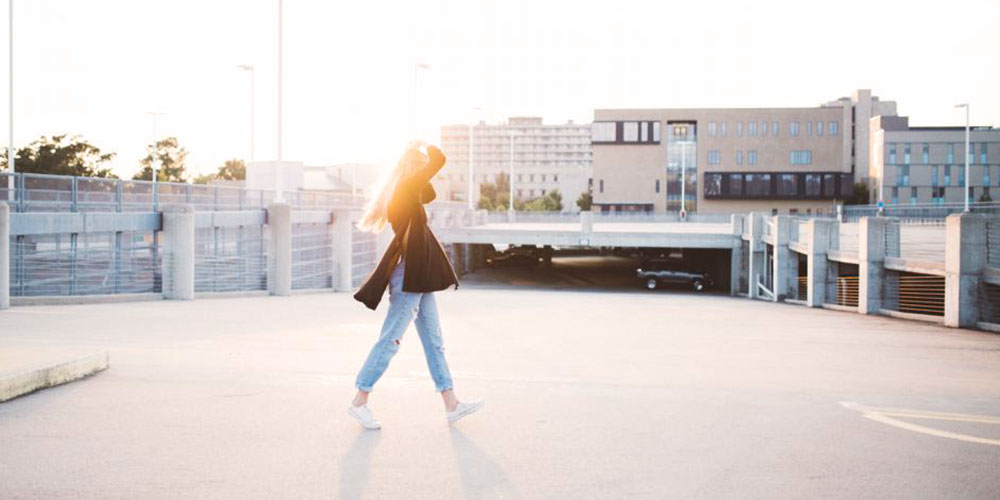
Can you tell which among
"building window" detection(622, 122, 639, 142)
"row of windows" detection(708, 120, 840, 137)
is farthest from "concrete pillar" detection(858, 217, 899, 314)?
"row of windows" detection(708, 120, 840, 137)

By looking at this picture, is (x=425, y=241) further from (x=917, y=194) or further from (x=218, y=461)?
(x=917, y=194)

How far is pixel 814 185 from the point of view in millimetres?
103375

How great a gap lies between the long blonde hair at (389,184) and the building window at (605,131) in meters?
99.5

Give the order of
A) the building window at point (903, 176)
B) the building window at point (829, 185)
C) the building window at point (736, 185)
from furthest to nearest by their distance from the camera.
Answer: the building window at point (903, 176) → the building window at point (736, 185) → the building window at point (829, 185)

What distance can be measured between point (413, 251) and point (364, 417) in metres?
1.07

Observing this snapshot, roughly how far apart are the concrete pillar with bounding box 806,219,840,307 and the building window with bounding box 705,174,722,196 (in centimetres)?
8320

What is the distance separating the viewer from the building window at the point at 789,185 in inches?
4067

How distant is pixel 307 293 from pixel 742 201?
289 feet

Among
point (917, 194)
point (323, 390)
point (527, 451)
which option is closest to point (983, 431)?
point (527, 451)

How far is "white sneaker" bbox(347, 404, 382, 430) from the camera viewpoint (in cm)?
584

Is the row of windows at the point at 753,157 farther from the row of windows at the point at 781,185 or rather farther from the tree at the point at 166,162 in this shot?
the tree at the point at 166,162

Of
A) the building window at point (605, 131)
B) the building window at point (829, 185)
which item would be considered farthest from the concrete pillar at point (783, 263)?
the building window at point (829, 185)

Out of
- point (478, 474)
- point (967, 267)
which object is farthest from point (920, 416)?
point (967, 267)

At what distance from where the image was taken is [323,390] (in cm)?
717
